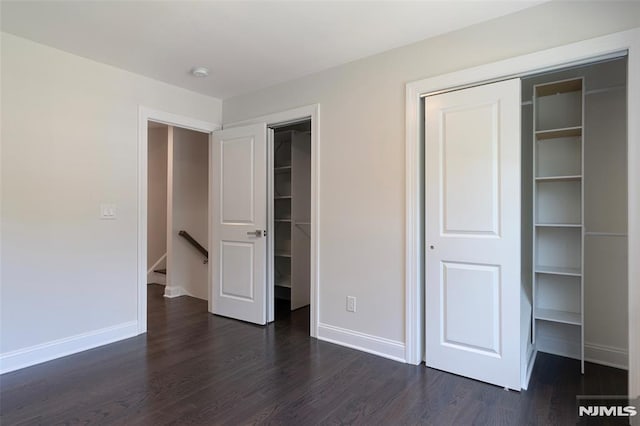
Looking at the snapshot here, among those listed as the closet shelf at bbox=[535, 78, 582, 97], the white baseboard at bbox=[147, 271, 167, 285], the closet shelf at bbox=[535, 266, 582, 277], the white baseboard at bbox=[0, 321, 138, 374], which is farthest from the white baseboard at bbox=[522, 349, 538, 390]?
the white baseboard at bbox=[147, 271, 167, 285]

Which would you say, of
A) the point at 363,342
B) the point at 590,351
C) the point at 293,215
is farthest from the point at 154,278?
the point at 590,351

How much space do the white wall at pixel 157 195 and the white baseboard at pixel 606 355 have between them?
564 cm

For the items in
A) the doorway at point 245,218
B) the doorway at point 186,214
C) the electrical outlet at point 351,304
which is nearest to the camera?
the electrical outlet at point 351,304

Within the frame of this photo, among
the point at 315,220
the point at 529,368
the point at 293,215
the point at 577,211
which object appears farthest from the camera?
the point at 293,215

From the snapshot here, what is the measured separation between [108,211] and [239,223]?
3.92 feet

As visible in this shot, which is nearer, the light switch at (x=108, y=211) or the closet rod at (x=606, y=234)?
the closet rod at (x=606, y=234)

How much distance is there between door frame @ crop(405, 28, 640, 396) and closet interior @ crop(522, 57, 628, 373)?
16.9 inches

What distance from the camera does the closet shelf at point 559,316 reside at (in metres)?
2.53

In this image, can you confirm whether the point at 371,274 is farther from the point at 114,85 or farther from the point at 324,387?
the point at 114,85

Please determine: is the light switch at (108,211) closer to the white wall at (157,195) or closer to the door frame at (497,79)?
the door frame at (497,79)

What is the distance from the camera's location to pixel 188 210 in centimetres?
493

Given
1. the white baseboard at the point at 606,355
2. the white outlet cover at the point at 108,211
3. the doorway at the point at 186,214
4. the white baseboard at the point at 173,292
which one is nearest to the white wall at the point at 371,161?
the white baseboard at the point at 606,355

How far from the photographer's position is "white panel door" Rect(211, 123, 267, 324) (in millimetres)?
3523

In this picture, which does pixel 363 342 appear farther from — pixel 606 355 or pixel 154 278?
pixel 154 278
